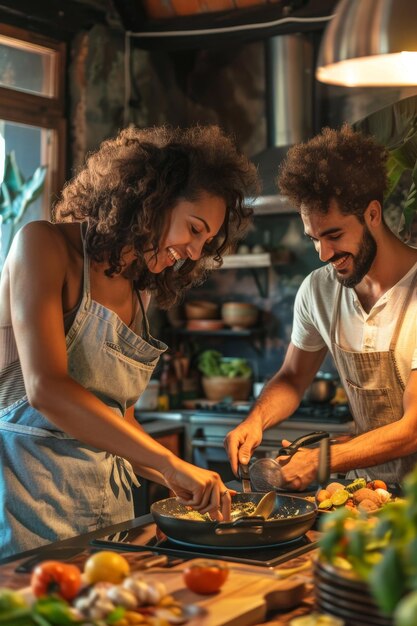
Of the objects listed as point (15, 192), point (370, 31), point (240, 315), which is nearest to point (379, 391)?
point (370, 31)

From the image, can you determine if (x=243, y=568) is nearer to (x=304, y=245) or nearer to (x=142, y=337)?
(x=142, y=337)

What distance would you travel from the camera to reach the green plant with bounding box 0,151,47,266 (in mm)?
4684

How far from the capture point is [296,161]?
2863 millimetres

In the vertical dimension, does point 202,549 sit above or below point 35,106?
below

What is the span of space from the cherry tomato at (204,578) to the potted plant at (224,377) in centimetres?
385

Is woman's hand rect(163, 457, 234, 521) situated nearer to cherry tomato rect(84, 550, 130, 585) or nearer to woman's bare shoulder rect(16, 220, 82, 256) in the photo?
cherry tomato rect(84, 550, 130, 585)

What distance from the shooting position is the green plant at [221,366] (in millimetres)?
5418

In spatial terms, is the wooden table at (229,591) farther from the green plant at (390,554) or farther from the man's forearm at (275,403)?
the man's forearm at (275,403)

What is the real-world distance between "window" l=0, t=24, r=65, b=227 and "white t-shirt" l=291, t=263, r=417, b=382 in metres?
2.15

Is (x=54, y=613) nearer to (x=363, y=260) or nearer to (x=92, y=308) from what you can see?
(x=92, y=308)

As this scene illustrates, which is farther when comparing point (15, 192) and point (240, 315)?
point (240, 315)

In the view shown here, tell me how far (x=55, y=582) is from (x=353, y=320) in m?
1.68

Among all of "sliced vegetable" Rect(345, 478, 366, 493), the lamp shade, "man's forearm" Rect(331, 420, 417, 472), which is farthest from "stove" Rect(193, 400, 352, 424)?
the lamp shade

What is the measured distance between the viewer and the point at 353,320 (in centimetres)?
289
